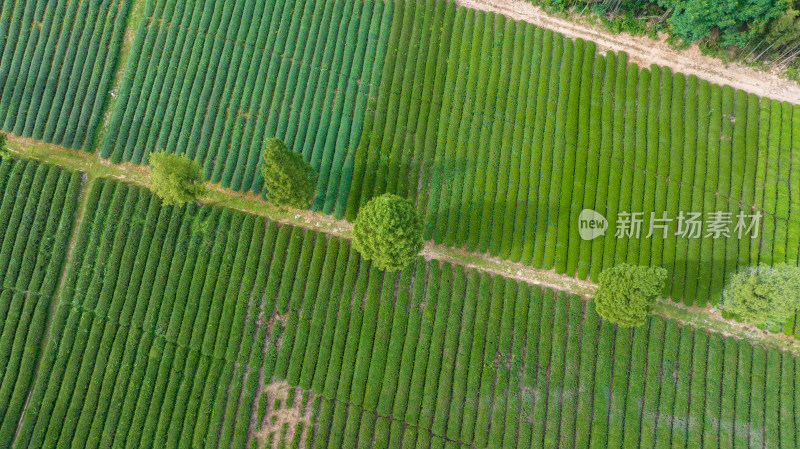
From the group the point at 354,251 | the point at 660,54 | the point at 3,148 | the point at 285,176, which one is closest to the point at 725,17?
the point at 660,54

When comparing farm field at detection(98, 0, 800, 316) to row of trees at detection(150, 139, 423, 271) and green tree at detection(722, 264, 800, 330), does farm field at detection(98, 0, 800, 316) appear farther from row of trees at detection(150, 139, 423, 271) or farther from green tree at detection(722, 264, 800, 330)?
row of trees at detection(150, 139, 423, 271)

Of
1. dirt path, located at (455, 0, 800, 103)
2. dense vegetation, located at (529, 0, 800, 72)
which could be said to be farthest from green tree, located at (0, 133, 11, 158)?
dense vegetation, located at (529, 0, 800, 72)

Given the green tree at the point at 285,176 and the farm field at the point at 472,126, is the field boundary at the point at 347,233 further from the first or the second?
the green tree at the point at 285,176

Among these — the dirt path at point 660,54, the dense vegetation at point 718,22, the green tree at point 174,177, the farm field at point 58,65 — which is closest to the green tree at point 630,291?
the dirt path at point 660,54

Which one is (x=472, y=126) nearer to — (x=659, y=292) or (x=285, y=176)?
(x=285, y=176)

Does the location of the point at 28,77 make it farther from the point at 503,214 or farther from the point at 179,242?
the point at 503,214

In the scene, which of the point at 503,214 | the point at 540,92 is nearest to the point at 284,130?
the point at 503,214
